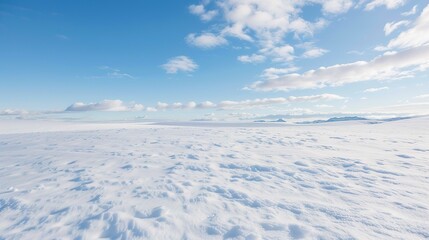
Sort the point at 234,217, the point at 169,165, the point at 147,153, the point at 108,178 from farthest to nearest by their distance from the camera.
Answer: the point at 147,153 → the point at 169,165 → the point at 108,178 → the point at 234,217

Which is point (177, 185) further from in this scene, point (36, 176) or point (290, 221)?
point (36, 176)

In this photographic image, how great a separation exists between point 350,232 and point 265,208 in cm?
141

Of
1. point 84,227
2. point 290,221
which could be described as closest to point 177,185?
point 84,227

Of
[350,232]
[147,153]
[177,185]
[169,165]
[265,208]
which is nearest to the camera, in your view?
[350,232]

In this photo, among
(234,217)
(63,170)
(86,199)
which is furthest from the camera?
(63,170)

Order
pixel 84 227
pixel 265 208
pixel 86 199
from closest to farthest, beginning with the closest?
pixel 84 227
pixel 265 208
pixel 86 199

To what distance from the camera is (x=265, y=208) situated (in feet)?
14.4

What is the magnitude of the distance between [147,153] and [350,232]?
8.04 m

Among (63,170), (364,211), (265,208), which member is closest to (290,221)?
(265,208)

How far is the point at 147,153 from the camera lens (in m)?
9.87

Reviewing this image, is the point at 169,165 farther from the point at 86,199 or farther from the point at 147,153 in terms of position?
the point at 86,199

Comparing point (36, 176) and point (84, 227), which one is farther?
point (36, 176)

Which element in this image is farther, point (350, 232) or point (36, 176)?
point (36, 176)

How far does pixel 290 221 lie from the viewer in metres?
Answer: 3.82
